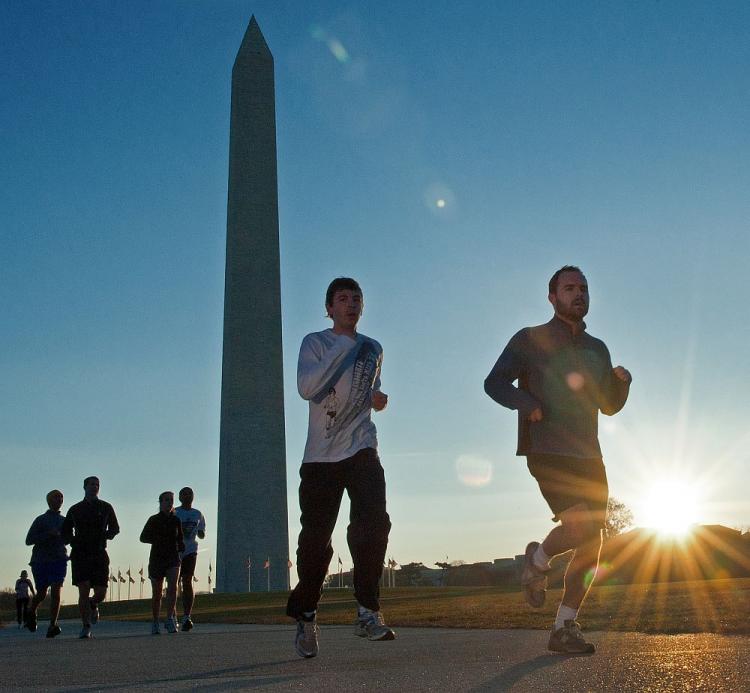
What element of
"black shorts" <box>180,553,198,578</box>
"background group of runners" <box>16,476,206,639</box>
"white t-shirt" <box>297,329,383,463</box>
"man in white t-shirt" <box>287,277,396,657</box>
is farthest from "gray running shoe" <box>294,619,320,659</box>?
"black shorts" <box>180,553,198,578</box>

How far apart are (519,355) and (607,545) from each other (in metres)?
23.2

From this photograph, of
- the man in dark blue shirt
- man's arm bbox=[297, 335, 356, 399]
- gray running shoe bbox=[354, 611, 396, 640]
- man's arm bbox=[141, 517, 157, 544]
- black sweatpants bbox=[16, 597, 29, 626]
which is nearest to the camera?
the man in dark blue shirt

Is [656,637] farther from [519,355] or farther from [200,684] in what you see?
[200,684]

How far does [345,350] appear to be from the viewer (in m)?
5.09

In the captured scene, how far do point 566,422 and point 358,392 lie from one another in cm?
96

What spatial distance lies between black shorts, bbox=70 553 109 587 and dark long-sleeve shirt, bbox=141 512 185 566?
2.11 ft

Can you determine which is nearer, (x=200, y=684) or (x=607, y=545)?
(x=200, y=684)

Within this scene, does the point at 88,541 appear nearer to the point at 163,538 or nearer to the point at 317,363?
the point at 163,538

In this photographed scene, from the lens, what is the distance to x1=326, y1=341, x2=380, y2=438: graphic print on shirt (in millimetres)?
5031

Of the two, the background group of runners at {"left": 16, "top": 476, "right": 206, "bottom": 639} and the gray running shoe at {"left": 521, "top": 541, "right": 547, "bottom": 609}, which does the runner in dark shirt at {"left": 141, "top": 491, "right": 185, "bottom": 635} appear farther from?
the gray running shoe at {"left": 521, "top": 541, "right": 547, "bottom": 609}

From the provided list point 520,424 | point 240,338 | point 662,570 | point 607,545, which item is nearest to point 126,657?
point 520,424

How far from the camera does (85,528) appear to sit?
9719mm

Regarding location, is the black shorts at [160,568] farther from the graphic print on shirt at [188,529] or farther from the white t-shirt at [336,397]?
the white t-shirt at [336,397]

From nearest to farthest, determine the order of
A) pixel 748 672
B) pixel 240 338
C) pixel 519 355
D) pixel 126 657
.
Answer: pixel 748 672
pixel 519 355
pixel 126 657
pixel 240 338
